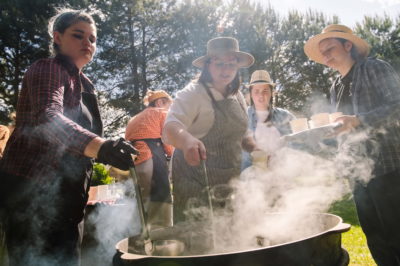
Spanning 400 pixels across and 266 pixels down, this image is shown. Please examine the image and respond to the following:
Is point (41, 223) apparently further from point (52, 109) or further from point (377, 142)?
point (377, 142)

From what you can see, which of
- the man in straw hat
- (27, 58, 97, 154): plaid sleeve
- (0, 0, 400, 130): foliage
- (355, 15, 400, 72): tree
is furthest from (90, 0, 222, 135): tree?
(27, 58, 97, 154): plaid sleeve

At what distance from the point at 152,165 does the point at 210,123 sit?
224cm

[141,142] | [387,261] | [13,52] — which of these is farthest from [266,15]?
[387,261]

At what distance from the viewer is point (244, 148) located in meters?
2.60

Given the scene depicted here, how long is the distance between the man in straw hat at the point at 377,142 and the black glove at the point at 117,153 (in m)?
1.36

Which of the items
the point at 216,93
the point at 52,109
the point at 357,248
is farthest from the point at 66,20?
the point at 357,248

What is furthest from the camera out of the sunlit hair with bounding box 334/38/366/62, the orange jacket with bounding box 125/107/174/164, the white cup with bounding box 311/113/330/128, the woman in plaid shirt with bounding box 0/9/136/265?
the orange jacket with bounding box 125/107/174/164

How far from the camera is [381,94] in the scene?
7.20 ft

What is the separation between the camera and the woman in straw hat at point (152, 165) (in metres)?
4.10

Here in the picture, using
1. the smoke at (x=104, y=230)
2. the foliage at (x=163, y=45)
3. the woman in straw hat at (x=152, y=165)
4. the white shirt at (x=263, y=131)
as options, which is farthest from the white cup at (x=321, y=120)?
the foliage at (x=163, y=45)

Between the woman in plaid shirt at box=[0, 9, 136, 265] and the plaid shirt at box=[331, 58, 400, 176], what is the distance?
1687 mm

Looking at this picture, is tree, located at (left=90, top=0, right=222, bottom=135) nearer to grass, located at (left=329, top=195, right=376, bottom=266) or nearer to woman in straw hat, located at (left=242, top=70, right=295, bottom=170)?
grass, located at (left=329, top=195, right=376, bottom=266)

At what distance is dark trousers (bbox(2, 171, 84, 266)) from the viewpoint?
1.53m

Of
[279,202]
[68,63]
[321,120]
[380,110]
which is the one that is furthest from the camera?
[279,202]
